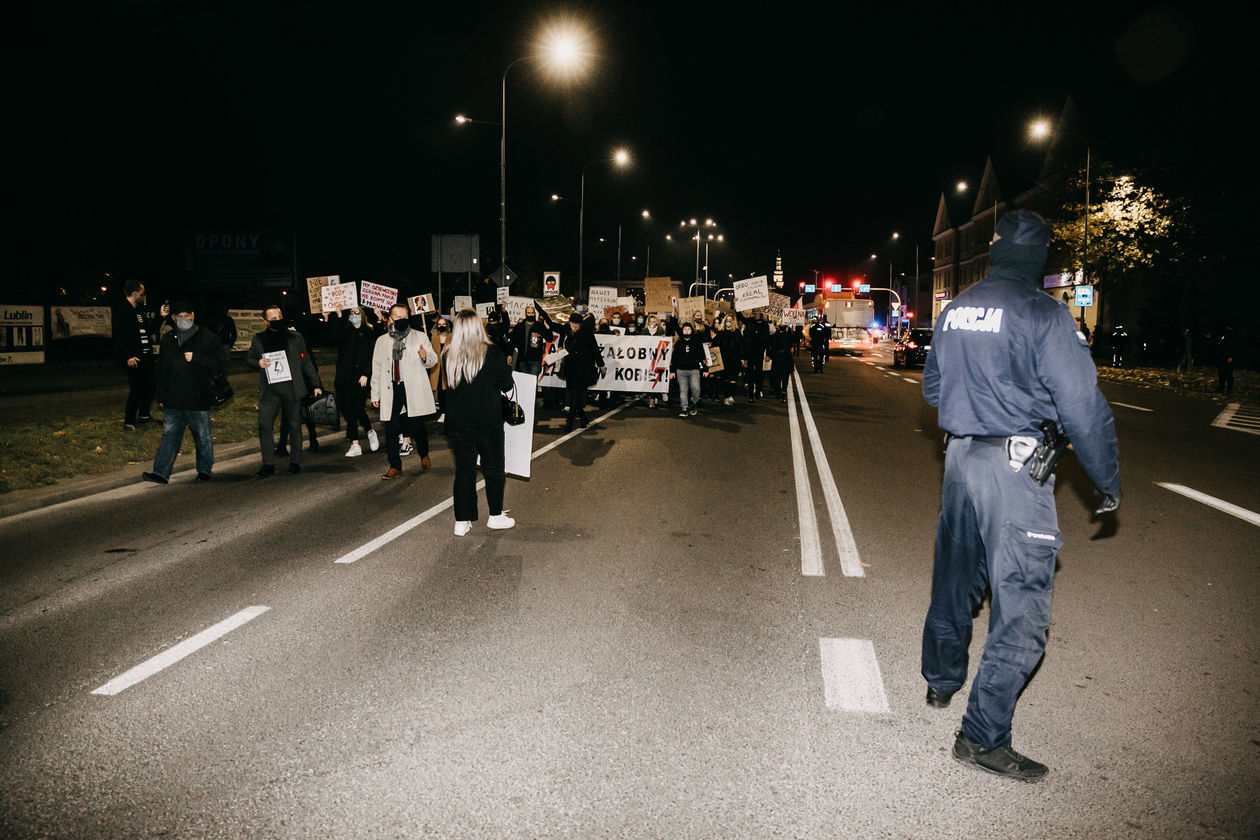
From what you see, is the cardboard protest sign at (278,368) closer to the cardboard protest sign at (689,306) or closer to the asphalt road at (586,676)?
the asphalt road at (586,676)

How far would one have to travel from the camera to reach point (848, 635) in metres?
5.33

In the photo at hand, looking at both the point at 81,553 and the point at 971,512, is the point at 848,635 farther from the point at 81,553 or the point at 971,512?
the point at 81,553

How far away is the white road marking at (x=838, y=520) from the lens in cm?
692

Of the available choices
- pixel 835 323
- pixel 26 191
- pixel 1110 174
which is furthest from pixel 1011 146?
pixel 26 191

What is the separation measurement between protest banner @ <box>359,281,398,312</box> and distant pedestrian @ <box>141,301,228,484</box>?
29.6 ft

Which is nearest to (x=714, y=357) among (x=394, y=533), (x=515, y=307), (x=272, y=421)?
(x=515, y=307)

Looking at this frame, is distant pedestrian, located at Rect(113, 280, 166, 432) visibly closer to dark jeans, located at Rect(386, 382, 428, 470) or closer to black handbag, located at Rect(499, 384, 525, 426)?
dark jeans, located at Rect(386, 382, 428, 470)

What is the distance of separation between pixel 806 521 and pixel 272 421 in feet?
21.5

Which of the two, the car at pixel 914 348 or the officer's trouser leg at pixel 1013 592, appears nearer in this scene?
the officer's trouser leg at pixel 1013 592

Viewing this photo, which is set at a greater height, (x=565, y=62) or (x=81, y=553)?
(x=565, y=62)

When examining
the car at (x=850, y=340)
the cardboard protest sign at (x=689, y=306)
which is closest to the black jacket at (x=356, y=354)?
the cardboard protest sign at (x=689, y=306)

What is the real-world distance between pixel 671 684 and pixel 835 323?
66283 mm

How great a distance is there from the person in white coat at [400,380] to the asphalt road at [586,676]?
1.74 metres

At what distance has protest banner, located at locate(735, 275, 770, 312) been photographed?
79.2ft
